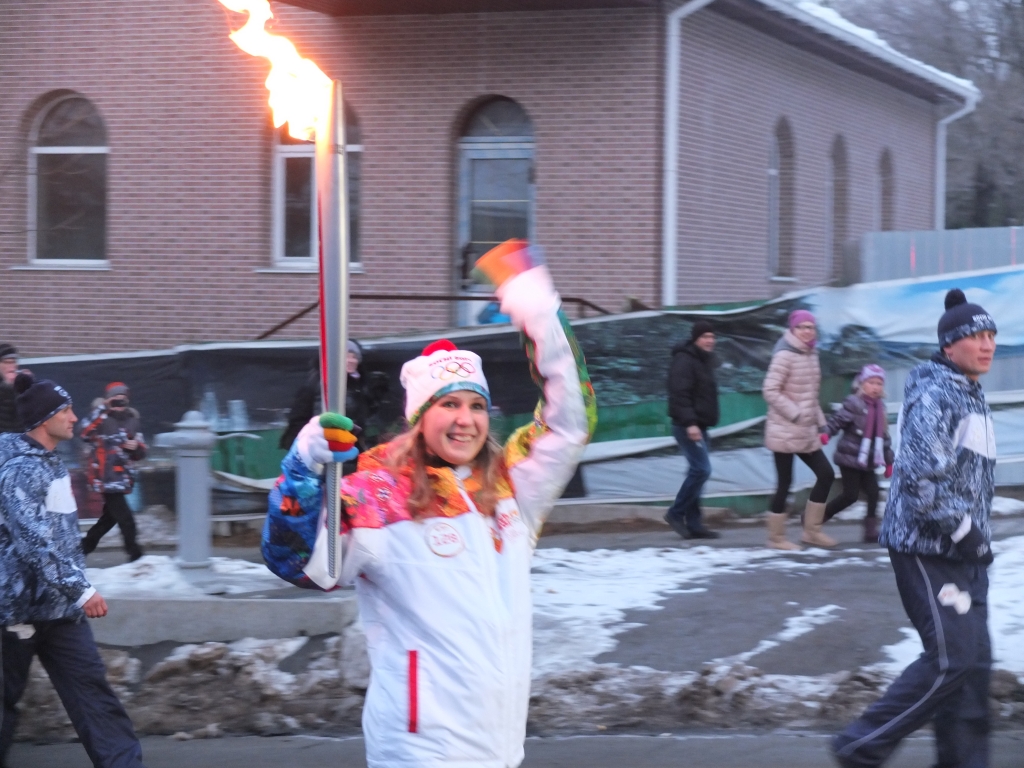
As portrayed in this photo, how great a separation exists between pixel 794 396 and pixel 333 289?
7.37 metres

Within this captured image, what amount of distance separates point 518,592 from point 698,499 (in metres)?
7.69

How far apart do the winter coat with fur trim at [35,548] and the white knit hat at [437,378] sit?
236cm

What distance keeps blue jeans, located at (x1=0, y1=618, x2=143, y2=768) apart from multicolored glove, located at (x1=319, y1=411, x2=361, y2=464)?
2.81 m

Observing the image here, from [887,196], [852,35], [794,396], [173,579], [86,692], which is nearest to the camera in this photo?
[86,692]

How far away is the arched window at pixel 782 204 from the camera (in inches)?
682

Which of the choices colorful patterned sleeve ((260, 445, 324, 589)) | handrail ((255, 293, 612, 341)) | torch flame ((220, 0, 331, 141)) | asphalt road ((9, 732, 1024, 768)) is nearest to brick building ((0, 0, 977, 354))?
handrail ((255, 293, 612, 341))

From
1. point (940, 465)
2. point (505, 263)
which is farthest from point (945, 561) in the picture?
point (505, 263)

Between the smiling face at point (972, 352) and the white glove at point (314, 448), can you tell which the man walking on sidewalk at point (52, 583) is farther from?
the smiling face at point (972, 352)

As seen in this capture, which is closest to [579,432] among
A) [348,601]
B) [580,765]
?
[580,765]

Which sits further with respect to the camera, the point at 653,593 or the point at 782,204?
the point at 782,204

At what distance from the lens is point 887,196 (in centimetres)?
2147

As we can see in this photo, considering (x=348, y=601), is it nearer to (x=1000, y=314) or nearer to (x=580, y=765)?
(x=580, y=765)

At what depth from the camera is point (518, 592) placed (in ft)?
10.7

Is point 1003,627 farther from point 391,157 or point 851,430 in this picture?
point 391,157
